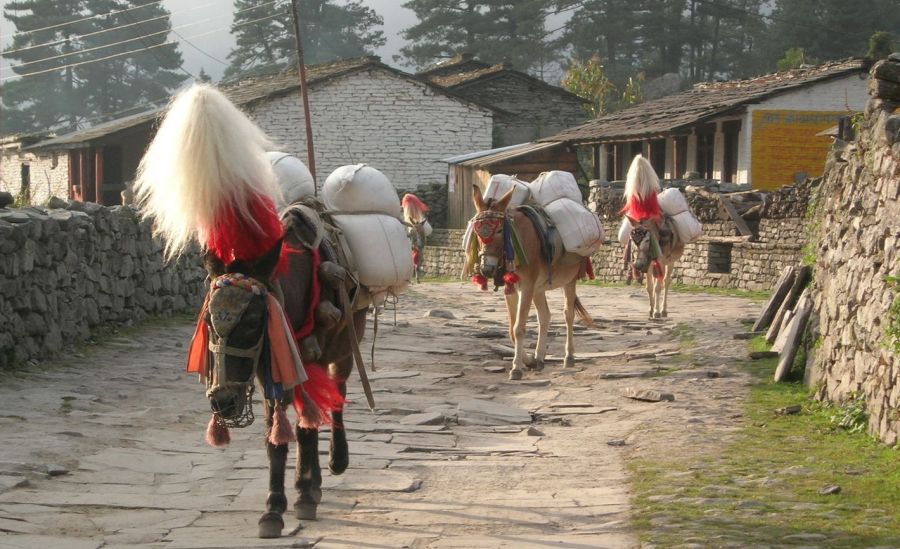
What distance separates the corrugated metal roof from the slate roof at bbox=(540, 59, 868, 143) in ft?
2.57

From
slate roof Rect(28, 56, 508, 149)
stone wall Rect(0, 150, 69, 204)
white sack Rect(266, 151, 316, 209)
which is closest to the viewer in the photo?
white sack Rect(266, 151, 316, 209)

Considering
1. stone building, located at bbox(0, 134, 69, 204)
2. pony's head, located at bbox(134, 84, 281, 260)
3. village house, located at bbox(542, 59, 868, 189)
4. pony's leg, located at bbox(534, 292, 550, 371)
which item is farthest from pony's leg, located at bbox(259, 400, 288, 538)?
stone building, located at bbox(0, 134, 69, 204)

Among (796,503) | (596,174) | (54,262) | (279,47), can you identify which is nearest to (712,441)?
(796,503)

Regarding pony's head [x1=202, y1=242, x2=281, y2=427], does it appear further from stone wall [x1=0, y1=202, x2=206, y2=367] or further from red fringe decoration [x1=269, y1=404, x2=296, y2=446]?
stone wall [x1=0, y1=202, x2=206, y2=367]

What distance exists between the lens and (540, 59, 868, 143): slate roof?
112 feet

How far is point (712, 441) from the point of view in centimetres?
986

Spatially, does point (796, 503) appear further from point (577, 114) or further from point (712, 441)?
point (577, 114)

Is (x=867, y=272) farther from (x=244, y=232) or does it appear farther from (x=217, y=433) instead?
(x=217, y=433)

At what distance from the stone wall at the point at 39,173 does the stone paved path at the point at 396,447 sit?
3358 cm

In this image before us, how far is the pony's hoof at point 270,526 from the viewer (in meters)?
7.02

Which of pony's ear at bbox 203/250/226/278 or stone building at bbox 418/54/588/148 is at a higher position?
stone building at bbox 418/54/588/148

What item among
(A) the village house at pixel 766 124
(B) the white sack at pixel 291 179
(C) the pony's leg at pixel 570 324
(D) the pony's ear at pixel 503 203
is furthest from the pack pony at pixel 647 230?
(A) the village house at pixel 766 124

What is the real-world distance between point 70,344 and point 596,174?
3374cm

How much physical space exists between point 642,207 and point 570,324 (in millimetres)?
4338
